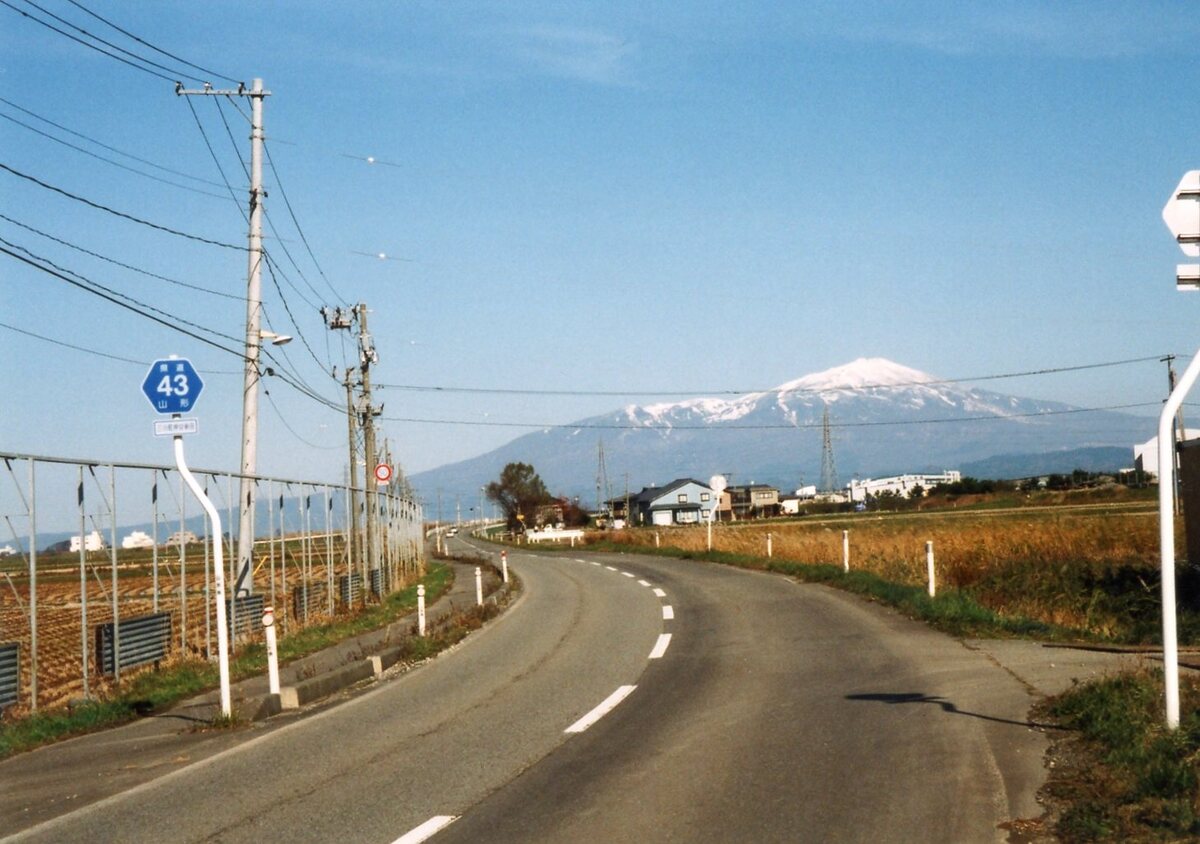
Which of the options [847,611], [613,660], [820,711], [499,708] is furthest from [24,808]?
[847,611]

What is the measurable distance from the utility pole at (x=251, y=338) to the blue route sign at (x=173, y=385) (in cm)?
933

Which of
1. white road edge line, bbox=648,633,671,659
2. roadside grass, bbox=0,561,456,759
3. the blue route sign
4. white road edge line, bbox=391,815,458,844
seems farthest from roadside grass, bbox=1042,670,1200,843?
roadside grass, bbox=0,561,456,759

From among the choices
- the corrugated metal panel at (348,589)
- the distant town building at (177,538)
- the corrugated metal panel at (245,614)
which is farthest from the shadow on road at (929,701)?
the corrugated metal panel at (348,589)

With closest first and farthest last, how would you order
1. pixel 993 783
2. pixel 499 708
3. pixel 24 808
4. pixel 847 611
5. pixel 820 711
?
pixel 993 783, pixel 24 808, pixel 820 711, pixel 499 708, pixel 847 611

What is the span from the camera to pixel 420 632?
19.9m

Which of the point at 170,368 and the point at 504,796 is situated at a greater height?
the point at 170,368

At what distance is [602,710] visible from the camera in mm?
11102

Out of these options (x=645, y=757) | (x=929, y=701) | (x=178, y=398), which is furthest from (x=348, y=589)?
(x=645, y=757)

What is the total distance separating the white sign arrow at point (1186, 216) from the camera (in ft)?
26.7

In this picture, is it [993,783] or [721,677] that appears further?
[721,677]

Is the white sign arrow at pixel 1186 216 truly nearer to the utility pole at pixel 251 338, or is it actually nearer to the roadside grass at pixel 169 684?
the roadside grass at pixel 169 684

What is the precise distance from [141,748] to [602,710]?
14.5 ft

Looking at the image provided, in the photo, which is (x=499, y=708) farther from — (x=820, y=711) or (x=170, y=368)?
(x=170, y=368)

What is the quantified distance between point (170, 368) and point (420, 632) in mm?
8731
